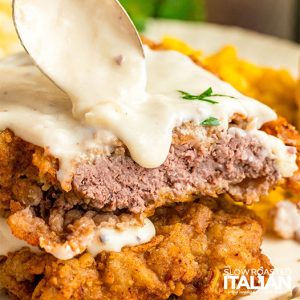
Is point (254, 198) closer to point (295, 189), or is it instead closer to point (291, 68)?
point (295, 189)

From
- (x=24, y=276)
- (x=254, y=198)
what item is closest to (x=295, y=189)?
(x=254, y=198)

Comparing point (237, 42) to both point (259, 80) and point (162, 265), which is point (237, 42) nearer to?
point (259, 80)

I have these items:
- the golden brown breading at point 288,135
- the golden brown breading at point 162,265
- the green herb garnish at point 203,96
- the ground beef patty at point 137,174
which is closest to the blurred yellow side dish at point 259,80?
the golden brown breading at point 288,135

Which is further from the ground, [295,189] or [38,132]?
[38,132]

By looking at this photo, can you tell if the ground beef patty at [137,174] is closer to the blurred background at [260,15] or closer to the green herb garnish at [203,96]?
the green herb garnish at [203,96]

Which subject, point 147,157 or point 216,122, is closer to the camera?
point 147,157

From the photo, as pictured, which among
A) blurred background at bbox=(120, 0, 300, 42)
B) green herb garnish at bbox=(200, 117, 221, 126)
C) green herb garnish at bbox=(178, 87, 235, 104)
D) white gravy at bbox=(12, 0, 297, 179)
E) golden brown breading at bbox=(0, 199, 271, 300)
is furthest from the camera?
blurred background at bbox=(120, 0, 300, 42)

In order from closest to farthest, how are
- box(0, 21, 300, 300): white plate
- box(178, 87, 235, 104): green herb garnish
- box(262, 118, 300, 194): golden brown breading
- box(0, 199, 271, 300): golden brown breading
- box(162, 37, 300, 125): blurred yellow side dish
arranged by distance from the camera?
box(0, 199, 271, 300): golden brown breading < box(178, 87, 235, 104): green herb garnish < box(262, 118, 300, 194): golden brown breading < box(162, 37, 300, 125): blurred yellow side dish < box(0, 21, 300, 300): white plate

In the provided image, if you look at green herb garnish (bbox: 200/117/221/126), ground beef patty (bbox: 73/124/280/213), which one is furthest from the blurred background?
green herb garnish (bbox: 200/117/221/126)

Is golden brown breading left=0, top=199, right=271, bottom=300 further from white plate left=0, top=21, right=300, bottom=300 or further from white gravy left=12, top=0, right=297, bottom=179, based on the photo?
white plate left=0, top=21, right=300, bottom=300
